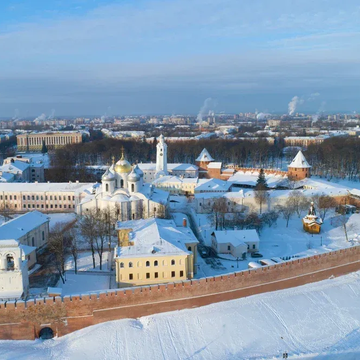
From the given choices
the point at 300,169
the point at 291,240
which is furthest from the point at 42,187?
the point at 300,169

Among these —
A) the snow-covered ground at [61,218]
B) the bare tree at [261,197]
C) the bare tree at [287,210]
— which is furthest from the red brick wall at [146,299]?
the snow-covered ground at [61,218]

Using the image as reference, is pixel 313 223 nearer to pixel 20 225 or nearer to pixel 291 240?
pixel 291 240

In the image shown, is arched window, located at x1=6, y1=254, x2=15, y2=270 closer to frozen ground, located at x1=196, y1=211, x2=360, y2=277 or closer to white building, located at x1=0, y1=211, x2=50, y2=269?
white building, located at x1=0, y1=211, x2=50, y2=269

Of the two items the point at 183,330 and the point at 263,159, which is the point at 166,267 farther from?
the point at 263,159

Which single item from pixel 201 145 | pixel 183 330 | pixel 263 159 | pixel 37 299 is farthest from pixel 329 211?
pixel 201 145

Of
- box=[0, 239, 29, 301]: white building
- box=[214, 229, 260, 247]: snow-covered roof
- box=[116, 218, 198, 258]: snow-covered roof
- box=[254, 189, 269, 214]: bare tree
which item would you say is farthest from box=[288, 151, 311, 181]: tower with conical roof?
box=[0, 239, 29, 301]: white building
